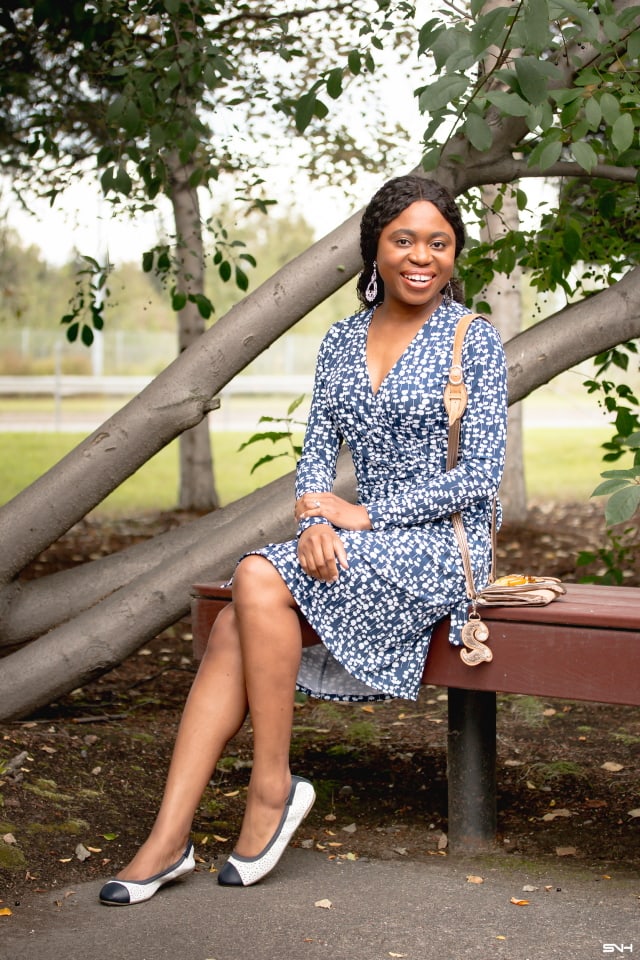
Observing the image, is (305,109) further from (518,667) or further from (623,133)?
(518,667)

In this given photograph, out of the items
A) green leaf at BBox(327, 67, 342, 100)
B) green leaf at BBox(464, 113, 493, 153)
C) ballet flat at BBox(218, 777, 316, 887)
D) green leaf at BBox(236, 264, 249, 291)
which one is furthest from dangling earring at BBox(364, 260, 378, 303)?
green leaf at BBox(236, 264, 249, 291)

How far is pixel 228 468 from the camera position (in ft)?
62.3

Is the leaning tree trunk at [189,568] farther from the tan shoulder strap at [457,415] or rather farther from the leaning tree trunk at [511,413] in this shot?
the leaning tree trunk at [511,413]

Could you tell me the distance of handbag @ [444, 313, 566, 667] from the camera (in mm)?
2986

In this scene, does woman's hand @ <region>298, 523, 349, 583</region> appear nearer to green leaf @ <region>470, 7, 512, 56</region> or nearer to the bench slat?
the bench slat

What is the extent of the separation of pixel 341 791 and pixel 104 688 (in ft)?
5.27

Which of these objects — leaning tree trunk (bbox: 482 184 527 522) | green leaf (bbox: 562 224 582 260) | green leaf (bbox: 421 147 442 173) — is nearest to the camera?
green leaf (bbox: 421 147 442 173)

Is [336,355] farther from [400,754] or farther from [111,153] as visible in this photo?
[111,153]

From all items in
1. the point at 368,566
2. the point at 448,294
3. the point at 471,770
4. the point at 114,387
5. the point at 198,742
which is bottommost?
the point at 471,770

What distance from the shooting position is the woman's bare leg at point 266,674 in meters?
A: 2.95

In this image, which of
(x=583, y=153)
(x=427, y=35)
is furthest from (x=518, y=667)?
(x=427, y=35)

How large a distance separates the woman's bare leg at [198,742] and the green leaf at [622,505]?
0.96m

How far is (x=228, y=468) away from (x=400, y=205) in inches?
626

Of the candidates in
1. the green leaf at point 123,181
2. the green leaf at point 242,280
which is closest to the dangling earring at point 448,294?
the green leaf at point 123,181
